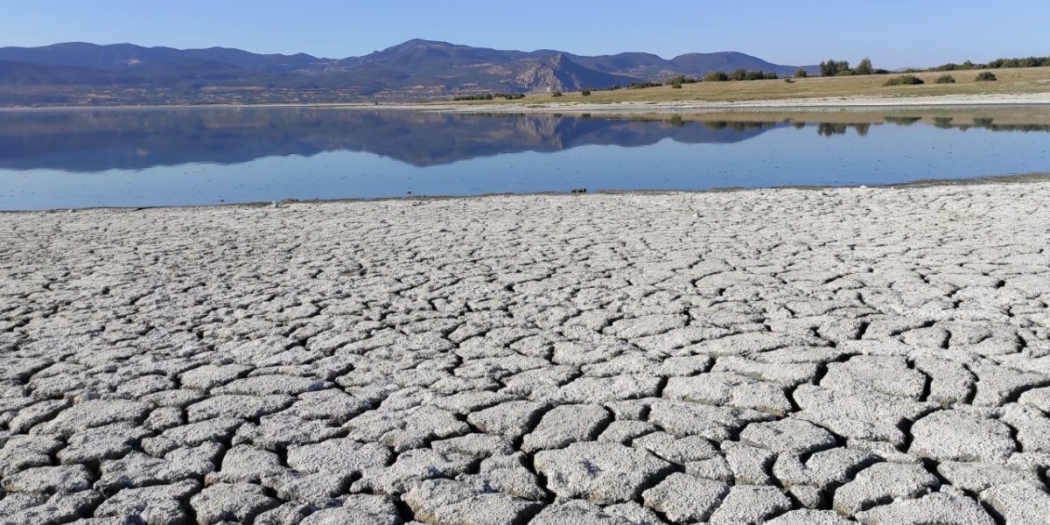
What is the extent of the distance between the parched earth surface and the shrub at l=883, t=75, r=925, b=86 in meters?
32.3

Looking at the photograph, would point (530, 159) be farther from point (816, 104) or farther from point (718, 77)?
point (718, 77)

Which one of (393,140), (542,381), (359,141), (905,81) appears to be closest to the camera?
(542,381)

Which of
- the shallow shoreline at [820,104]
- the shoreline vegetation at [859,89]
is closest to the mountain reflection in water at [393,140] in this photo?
the shallow shoreline at [820,104]

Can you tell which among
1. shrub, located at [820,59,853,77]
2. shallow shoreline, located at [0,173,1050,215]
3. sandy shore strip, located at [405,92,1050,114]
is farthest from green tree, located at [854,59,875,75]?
shallow shoreline, located at [0,173,1050,215]

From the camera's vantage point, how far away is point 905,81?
120 feet

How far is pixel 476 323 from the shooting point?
4.55 meters

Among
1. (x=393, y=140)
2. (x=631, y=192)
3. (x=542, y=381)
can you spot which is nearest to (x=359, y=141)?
(x=393, y=140)

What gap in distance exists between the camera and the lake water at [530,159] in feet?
38.5

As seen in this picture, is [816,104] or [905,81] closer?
[816,104]

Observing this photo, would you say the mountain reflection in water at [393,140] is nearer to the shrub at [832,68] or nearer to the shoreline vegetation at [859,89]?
the shoreline vegetation at [859,89]

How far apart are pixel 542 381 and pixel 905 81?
37.2 meters

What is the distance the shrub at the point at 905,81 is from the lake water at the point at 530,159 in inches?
463

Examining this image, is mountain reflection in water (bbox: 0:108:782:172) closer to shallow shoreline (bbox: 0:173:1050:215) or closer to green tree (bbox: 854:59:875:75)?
shallow shoreline (bbox: 0:173:1050:215)

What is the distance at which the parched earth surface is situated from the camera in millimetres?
2654
